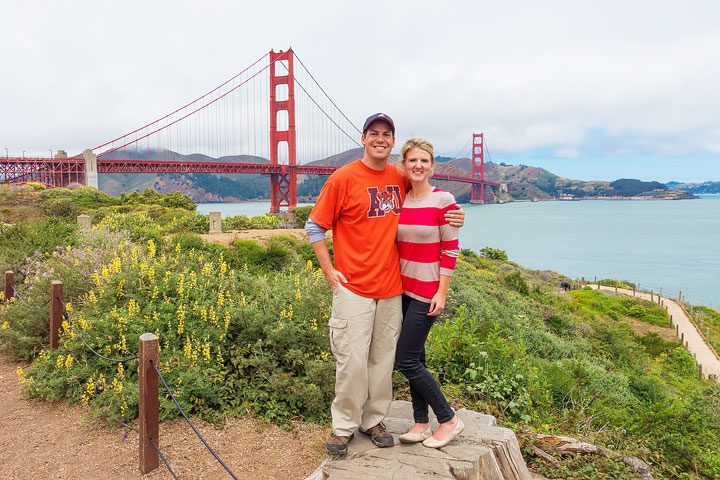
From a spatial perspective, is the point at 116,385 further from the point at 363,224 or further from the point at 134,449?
the point at 363,224

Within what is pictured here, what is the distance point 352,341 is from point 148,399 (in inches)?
52.1

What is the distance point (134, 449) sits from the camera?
3490 millimetres

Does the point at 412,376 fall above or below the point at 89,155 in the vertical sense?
below

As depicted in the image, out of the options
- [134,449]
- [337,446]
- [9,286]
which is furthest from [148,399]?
[9,286]

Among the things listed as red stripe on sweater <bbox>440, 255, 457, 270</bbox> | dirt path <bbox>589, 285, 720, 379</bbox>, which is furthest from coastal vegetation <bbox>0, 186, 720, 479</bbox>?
dirt path <bbox>589, 285, 720, 379</bbox>

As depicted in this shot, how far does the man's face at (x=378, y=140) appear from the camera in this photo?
9.29ft

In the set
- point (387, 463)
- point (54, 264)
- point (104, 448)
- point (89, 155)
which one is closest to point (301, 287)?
point (104, 448)

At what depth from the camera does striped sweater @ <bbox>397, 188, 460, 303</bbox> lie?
111 inches

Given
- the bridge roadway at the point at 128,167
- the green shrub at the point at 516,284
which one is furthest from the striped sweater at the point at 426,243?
the bridge roadway at the point at 128,167

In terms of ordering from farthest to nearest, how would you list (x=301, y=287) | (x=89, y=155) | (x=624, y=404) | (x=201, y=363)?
(x=89, y=155) < (x=624, y=404) < (x=301, y=287) < (x=201, y=363)

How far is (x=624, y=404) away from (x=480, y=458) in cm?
455

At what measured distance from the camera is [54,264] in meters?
5.90

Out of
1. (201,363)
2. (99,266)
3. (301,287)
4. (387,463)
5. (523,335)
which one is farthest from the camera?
(523,335)

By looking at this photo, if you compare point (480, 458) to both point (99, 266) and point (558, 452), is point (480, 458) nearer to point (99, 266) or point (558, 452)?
point (558, 452)
